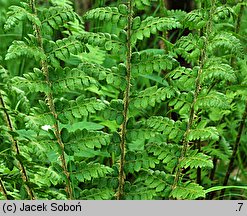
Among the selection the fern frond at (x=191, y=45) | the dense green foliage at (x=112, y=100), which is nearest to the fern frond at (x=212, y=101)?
the dense green foliage at (x=112, y=100)

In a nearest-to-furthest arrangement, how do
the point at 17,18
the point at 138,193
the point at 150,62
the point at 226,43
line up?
the point at 17,18 → the point at 226,43 → the point at 150,62 → the point at 138,193

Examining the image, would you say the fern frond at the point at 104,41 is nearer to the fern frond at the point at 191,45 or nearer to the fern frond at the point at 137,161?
the fern frond at the point at 191,45

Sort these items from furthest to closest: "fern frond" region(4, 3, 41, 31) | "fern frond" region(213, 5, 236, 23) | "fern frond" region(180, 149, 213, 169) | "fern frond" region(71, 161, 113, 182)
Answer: "fern frond" region(71, 161, 113, 182) → "fern frond" region(180, 149, 213, 169) → "fern frond" region(213, 5, 236, 23) → "fern frond" region(4, 3, 41, 31)

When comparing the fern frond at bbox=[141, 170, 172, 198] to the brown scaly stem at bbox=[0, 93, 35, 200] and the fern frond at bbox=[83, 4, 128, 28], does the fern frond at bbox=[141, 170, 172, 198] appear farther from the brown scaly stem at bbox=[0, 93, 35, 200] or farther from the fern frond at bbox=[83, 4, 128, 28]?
the fern frond at bbox=[83, 4, 128, 28]

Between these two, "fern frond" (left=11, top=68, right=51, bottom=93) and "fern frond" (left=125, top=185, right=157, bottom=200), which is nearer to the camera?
"fern frond" (left=11, top=68, right=51, bottom=93)

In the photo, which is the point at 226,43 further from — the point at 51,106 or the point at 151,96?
the point at 51,106

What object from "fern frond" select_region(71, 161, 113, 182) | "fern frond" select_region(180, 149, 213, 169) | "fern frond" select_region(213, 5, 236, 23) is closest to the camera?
"fern frond" select_region(213, 5, 236, 23)

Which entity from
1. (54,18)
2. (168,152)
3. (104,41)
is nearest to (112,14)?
(104,41)

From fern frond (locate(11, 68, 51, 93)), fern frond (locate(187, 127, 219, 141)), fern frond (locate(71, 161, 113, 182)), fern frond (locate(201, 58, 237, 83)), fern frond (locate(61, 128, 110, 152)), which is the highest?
fern frond (locate(201, 58, 237, 83))

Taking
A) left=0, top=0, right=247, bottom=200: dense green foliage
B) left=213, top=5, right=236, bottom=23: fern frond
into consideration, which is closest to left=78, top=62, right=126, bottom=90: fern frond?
left=0, top=0, right=247, bottom=200: dense green foliage

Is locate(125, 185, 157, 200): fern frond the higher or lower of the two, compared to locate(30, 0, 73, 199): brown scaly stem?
lower

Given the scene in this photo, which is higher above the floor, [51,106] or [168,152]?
[51,106]

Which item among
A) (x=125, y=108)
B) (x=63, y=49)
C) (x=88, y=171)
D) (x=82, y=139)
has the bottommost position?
(x=88, y=171)
